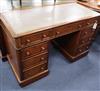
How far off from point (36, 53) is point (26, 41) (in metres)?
0.25

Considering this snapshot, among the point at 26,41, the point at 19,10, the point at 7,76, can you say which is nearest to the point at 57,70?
the point at 7,76

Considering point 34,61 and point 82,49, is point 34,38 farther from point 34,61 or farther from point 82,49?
point 82,49

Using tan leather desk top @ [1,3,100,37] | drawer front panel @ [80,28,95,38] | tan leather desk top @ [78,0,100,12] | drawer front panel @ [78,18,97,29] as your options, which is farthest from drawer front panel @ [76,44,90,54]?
tan leather desk top @ [78,0,100,12]

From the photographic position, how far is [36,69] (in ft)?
5.35

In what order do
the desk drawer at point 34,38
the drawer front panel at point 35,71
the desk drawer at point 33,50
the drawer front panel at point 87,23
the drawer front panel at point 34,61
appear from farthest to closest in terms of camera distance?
the drawer front panel at point 87,23
the drawer front panel at point 35,71
the drawer front panel at point 34,61
the desk drawer at point 33,50
the desk drawer at point 34,38

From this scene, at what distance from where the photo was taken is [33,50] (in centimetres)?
142

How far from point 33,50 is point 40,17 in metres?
0.41

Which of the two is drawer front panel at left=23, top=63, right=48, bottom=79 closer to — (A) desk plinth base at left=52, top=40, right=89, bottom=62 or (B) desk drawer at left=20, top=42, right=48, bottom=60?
(B) desk drawer at left=20, top=42, right=48, bottom=60

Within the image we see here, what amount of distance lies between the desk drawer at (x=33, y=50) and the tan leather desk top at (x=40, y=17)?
0.67 ft

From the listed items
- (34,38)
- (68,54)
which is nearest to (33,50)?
(34,38)

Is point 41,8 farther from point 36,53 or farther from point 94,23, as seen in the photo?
point 94,23

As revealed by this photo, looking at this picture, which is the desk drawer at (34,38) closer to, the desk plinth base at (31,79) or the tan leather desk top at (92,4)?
the desk plinth base at (31,79)

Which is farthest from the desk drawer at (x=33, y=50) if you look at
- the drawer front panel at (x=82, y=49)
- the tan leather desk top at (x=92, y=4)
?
the tan leather desk top at (x=92, y=4)

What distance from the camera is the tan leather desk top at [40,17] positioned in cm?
128
